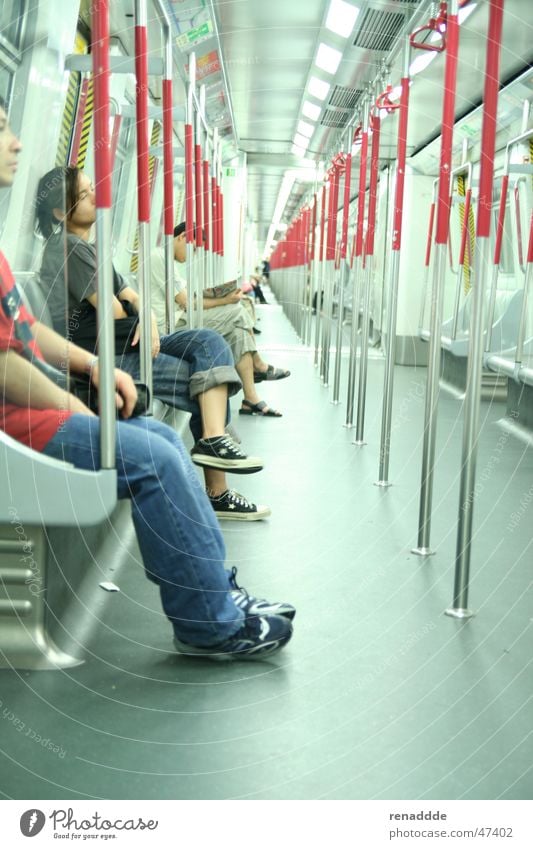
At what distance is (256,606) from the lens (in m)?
1.75

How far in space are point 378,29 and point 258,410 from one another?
1.97 m


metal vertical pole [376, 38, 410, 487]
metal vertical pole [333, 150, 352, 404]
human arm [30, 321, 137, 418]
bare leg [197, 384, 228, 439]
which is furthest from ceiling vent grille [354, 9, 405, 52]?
human arm [30, 321, 137, 418]

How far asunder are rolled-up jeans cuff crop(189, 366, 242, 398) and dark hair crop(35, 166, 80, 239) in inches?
24.6

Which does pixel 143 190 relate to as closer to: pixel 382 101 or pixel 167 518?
pixel 167 518

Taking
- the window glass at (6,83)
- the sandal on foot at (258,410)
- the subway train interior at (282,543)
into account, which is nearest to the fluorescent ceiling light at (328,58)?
the subway train interior at (282,543)

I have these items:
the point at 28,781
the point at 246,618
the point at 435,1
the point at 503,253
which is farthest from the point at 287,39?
the point at 28,781

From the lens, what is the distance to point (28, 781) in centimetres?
126

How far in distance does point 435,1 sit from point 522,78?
294 cm

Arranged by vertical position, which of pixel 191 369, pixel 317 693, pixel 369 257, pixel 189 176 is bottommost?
pixel 317 693

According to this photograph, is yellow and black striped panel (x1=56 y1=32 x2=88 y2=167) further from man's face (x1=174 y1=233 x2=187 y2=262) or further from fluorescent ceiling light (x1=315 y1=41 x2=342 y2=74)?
fluorescent ceiling light (x1=315 y1=41 x2=342 y2=74)

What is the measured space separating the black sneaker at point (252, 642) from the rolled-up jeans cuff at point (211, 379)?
108 cm

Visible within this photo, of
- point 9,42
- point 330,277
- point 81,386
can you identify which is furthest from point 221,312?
point 81,386

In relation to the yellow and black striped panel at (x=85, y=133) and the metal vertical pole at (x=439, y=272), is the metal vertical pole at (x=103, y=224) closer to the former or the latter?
the metal vertical pole at (x=439, y=272)

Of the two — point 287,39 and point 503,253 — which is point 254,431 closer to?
point 287,39
